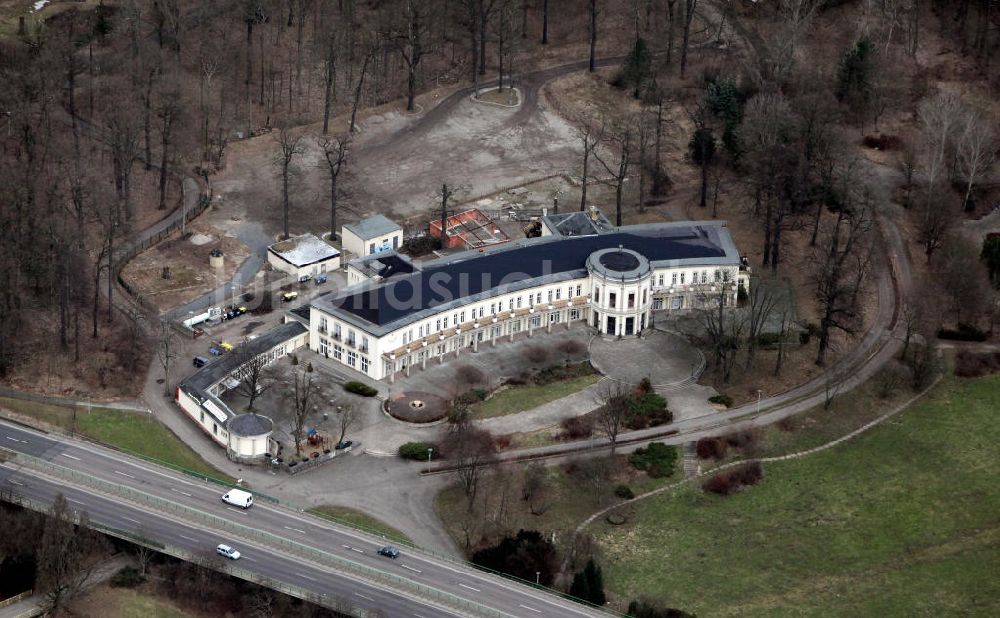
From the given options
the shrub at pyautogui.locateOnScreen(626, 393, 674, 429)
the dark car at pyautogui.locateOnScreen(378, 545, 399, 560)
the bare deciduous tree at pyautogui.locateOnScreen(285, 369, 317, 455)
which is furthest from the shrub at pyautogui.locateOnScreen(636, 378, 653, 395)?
the dark car at pyautogui.locateOnScreen(378, 545, 399, 560)

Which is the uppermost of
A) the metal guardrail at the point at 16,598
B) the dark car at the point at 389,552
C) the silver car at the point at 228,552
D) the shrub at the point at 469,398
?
the shrub at the point at 469,398

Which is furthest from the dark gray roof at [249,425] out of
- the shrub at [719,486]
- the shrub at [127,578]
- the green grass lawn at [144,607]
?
the shrub at [719,486]

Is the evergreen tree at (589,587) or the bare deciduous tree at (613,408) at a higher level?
the bare deciduous tree at (613,408)

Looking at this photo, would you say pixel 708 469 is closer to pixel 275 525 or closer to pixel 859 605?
pixel 859 605

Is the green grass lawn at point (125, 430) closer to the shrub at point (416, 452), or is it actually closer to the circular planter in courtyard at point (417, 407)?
the shrub at point (416, 452)

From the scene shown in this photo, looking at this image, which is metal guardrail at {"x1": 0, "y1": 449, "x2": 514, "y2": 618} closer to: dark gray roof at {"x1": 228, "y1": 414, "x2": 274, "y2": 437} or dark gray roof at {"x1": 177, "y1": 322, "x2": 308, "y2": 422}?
dark gray roof at {"x1": 228, "y1": 414, "x2": 274, "y2": 437}

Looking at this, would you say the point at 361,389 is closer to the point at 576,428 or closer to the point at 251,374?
the point at 251,374

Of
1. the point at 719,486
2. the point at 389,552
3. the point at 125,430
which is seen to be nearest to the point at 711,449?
the point at 719,486

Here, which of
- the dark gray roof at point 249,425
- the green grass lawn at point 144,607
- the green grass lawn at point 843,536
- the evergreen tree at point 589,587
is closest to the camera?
the green grass lawn at point 144,607
